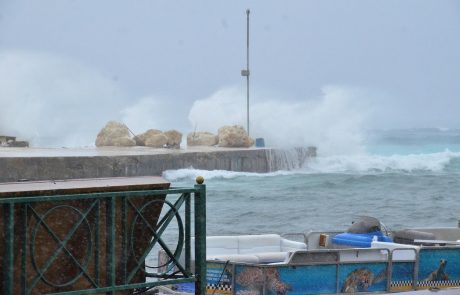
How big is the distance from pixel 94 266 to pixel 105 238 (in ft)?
0.80

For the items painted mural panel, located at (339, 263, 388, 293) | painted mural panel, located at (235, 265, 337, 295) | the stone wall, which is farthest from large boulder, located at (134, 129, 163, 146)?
painted mural panel, located at (235, 265, 337, 295)

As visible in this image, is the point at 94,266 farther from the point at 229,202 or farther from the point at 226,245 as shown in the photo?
the point at 229,202

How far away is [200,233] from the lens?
27.3 ft

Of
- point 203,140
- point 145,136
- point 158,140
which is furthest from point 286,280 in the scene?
point 203,140

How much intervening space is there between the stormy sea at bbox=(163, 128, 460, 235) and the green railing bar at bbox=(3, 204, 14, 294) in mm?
21720

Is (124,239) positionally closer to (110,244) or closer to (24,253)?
(110,244)

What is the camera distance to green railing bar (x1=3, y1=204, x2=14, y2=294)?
23.4 feet

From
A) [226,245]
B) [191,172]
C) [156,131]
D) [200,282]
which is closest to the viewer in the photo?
[200,282]

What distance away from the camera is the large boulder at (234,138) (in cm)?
6927

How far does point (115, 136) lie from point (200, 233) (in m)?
62.9

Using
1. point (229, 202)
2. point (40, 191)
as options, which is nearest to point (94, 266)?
point (40, 191)

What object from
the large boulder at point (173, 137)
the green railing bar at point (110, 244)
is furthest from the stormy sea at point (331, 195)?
the green railing bar at point (110, 244)

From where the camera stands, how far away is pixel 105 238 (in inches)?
307

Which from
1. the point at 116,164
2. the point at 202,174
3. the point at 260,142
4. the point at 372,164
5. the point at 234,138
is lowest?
the point at 202,174
